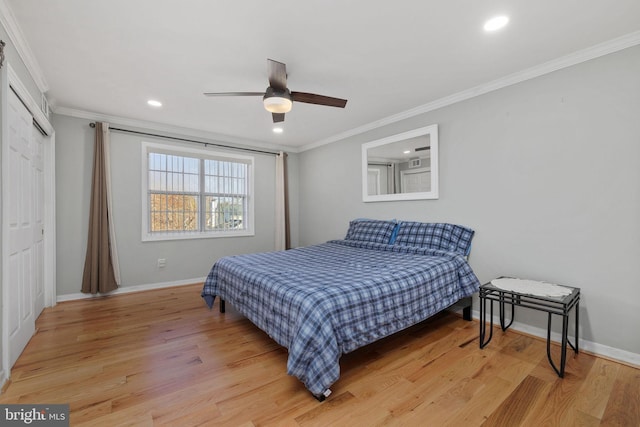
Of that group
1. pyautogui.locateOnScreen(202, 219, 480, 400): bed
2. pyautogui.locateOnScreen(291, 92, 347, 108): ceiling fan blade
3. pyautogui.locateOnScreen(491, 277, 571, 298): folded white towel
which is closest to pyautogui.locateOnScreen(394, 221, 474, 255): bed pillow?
pyautogui.locateOnScreen(202, 219, 480, 400): bed

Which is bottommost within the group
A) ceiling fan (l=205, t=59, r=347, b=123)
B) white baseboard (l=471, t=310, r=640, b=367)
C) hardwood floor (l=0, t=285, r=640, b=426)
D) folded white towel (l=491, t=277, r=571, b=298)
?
hardwood floor (l=0, t=285, r=640, b=426)

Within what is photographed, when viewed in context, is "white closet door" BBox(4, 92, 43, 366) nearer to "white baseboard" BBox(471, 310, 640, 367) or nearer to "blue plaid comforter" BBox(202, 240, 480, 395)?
"blue plaid comforter" BBox(202, 240, 480, 395)

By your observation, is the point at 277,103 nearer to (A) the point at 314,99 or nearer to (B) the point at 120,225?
(A) the point at 314,99

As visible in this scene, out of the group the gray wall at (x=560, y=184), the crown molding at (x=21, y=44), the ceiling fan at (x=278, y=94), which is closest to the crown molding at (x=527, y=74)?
the gray wall at (x=560, y=184)

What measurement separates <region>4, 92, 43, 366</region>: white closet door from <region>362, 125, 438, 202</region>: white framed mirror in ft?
12.0

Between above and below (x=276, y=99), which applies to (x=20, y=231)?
below

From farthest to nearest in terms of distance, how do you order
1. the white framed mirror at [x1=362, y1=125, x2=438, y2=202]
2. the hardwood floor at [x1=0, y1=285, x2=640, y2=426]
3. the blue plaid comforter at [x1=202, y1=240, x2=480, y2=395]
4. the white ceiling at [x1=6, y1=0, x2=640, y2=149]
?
the white framed mirror at [x1=362, y1=125, x2=438, y2=202] → the white ceiling at [x1=6, y1=0, x2=640, y2=149] → the blue plaid comforter at [x1=202, y1=240, x2=480, y2=395] → the hardwood floor at [x1=0, y1=285, x2=640, y2=426]

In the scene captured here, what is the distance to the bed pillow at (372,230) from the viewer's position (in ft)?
11.8

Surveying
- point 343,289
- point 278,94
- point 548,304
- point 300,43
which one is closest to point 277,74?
point 278,94

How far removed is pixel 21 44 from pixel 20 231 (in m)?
1.47

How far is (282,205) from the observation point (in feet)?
17.3

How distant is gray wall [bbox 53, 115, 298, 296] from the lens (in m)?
3.50

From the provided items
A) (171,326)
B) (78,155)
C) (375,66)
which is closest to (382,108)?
(375,66)

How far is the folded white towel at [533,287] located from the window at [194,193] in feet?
12.9
